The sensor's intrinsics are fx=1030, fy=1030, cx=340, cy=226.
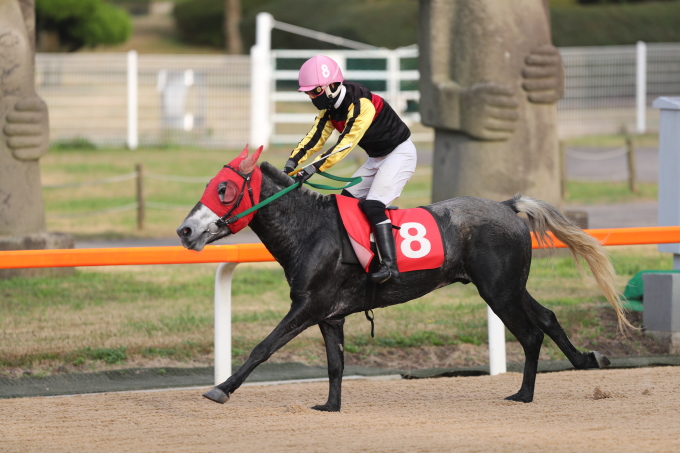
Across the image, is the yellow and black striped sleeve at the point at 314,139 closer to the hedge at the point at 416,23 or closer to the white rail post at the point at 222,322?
the white rail post at the point at 222,322

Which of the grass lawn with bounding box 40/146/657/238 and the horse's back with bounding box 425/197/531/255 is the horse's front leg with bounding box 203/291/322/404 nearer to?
the horse's back with bounding box 425/197/531/255

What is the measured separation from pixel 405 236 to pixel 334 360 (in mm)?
830

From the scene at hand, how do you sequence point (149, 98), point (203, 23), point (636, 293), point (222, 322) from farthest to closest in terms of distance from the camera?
point (203, 23) < point (149, 98) < point (636, 293) < point (222, 322)

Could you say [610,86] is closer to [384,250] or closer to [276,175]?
[384,250]

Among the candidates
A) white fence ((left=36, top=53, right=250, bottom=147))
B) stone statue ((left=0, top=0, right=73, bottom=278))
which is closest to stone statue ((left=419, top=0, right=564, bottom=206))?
stone statue ((left=0, top=0, right=73, bottom=278))

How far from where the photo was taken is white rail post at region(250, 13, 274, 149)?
2184cm

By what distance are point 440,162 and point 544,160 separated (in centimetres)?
110

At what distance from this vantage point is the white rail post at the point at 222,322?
21.8ft

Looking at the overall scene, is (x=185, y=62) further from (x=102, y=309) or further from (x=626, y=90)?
(x=102, y=309)

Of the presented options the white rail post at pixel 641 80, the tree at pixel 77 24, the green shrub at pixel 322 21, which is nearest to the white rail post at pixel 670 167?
the white rail post at pixel 641 80

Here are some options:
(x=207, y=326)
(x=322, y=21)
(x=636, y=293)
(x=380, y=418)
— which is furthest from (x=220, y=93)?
(x=380, y=418)

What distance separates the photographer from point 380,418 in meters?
5.60

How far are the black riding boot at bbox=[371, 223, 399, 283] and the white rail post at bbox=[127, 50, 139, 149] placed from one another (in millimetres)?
16928

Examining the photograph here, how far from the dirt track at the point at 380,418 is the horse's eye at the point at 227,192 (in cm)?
119
